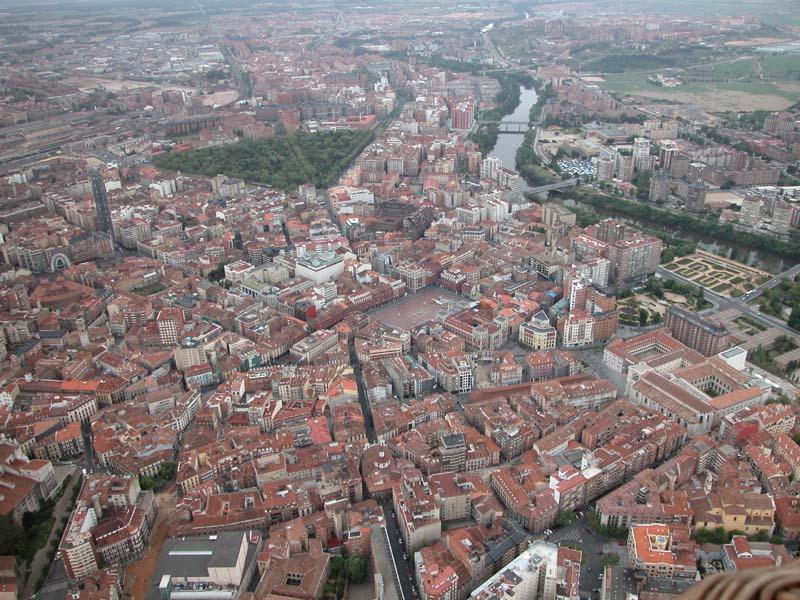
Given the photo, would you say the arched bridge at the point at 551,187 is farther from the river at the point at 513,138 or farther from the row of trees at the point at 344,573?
the row of trees at the point at 344,573

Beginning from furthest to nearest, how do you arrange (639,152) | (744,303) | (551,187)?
(639,152), (551,187), (744,303)

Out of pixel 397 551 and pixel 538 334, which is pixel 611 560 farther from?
pixel 538 334

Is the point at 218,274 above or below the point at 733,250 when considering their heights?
above

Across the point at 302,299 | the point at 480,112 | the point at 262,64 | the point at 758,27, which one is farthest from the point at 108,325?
the point at 758,27

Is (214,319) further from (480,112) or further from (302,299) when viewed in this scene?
(480,112)

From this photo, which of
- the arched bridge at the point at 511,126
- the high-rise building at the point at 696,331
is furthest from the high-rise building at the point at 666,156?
→ the high-rise building at the point at 696,331

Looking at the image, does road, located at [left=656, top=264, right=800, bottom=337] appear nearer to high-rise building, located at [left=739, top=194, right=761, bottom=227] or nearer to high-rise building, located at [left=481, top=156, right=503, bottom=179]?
high-rise building, located at [left=739, top=194, right=761, bottom=227]

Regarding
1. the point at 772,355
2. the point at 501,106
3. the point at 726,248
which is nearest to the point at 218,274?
the point at 772,355

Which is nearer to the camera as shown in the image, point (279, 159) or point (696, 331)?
point (696, 331)
